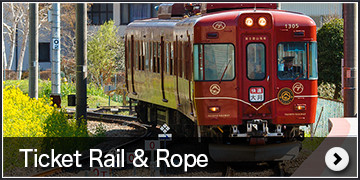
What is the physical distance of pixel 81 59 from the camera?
1858 centimetres

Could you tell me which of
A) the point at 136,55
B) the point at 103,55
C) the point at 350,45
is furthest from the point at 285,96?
the point at 103,55

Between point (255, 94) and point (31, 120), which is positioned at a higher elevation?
point (255, 94)

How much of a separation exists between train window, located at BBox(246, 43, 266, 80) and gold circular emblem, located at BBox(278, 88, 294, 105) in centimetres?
48

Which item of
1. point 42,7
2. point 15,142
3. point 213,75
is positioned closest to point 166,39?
point 213,75

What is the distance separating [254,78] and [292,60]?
2.78 feet

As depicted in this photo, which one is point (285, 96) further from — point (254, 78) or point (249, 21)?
point (249, 21)

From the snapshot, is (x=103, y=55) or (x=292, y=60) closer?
(x=292, y=60)

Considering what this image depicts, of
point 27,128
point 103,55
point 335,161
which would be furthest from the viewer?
point 103,55

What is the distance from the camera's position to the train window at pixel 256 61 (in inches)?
555

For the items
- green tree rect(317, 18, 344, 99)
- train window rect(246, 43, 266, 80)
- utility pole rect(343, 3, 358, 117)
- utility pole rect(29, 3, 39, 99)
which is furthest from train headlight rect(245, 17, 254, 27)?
green tree rect(317, 18, 344, 99)

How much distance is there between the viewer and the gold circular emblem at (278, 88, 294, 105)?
14.1 m

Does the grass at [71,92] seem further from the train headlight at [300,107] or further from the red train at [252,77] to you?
the train headlight at [300,107]

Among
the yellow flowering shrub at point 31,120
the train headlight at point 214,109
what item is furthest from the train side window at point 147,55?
the train headlight at point 214,109

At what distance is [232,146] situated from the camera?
14.1 meters
